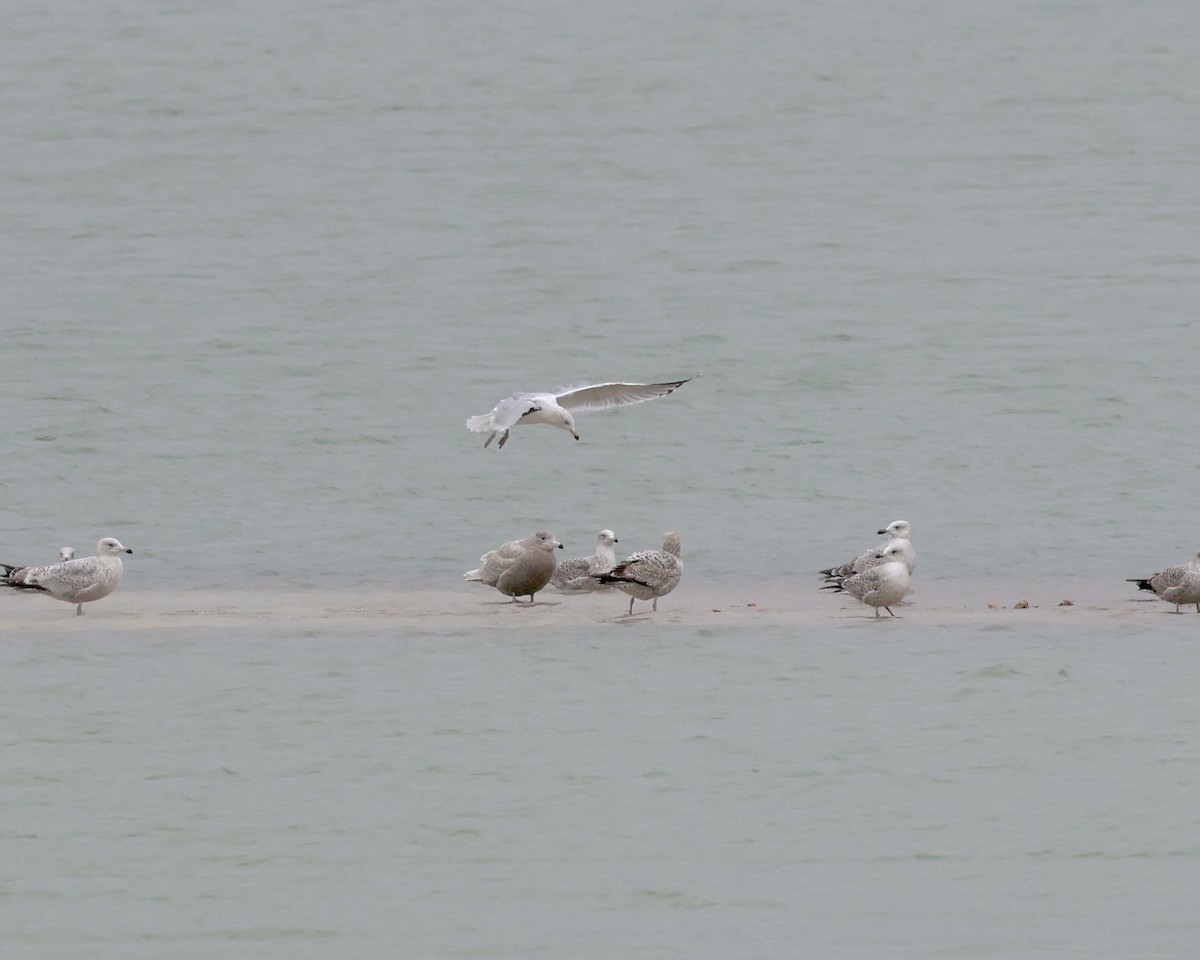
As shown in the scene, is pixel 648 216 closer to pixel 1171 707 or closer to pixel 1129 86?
pixel 1129 86

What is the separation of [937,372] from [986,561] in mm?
14104

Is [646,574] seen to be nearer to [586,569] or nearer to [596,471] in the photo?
[586,569]

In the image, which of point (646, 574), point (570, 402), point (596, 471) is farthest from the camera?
point (596, 471)

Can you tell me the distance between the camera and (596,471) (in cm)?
3375

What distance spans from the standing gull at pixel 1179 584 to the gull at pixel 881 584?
241cm

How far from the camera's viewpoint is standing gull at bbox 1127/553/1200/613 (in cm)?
2247

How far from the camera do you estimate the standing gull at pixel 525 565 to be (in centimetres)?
2319

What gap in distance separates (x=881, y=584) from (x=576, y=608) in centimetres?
313

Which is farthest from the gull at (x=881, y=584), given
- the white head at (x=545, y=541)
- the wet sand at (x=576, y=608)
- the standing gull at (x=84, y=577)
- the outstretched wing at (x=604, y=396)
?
the standing gull at (x=84, y=577)

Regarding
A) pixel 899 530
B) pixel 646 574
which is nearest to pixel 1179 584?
pixel 899 530

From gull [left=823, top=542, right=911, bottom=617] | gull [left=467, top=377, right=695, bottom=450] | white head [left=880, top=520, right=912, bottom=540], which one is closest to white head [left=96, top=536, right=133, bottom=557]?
gull [left=467, top=377, right=695, bottom=450]

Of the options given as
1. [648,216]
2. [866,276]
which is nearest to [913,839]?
[866,276]

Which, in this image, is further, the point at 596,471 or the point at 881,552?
the point at 596,471

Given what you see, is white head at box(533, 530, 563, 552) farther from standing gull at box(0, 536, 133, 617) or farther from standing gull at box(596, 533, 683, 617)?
standing gull at box(0, 536, 133, 617)
